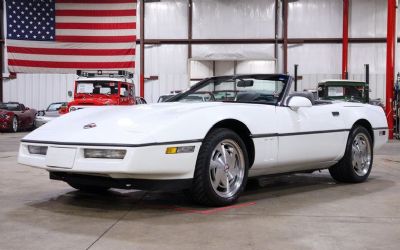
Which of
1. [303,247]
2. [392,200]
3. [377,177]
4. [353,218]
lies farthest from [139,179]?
[377,177]

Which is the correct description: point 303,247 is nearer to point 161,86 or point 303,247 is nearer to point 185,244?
point 185,244

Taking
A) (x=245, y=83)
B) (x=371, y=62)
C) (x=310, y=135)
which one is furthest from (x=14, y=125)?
(x=310, y=135)

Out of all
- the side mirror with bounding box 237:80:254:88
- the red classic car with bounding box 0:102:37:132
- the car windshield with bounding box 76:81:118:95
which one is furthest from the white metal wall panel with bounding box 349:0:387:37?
the side mirror with bounding box 237:80:254:88

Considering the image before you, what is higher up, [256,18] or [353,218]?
[256,18]

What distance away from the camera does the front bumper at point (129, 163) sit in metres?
3.84

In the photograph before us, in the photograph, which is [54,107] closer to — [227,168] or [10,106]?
[10,106]

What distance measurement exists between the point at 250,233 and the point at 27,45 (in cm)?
2023

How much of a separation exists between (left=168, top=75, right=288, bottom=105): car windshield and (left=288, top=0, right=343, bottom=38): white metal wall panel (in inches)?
685

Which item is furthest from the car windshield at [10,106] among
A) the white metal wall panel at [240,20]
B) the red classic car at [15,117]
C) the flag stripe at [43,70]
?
the white metal wall panel at [240,20]

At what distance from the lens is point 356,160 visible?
6039mm

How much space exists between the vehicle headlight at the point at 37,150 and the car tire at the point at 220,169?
48.1 inches

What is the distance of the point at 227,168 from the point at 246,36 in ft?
61.2

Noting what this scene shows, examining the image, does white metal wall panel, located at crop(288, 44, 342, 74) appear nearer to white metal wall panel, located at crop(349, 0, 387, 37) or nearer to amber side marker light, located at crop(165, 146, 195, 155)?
white metal wall panel, located at crop(349, 0, 387, 37)

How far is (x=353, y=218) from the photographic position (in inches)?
160
